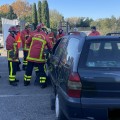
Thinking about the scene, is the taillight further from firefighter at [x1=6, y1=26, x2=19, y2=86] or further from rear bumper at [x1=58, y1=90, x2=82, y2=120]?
firefighter at [x1=6, y1=26, x2=19, y2=86]

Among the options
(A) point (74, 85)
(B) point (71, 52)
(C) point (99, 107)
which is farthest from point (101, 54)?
(C) point (99, 107)

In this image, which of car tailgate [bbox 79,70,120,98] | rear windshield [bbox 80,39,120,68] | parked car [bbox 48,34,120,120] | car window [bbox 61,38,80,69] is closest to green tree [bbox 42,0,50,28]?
car window [bbox 61,38,80,69]

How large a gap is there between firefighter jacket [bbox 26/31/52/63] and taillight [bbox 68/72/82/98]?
426 cm

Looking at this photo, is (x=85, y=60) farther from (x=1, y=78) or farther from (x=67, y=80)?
(x=1, y=78)

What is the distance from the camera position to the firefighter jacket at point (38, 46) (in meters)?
8.90

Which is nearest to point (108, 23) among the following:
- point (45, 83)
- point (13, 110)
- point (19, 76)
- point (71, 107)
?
point (19, 76)

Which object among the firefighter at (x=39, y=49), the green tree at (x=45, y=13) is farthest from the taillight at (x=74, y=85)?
the green tree at (x=45, y=13)

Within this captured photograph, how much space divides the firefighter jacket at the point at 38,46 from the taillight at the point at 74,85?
426cm

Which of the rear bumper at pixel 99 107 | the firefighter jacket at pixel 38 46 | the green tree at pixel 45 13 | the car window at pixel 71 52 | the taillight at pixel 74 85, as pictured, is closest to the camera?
the rear bumper at pixel 99 107

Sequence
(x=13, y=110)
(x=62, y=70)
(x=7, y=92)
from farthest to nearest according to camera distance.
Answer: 1. (x=7, y=92)
2. (x=13, y=110)
3. (x=62, y=70)

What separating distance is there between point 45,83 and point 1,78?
2522mm

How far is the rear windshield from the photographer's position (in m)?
4.71

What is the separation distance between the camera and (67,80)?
4.81 metres

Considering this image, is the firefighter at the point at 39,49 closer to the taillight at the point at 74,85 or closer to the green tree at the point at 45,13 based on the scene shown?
the taillight at the point at 74,85
